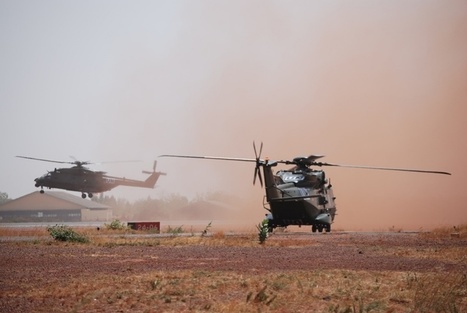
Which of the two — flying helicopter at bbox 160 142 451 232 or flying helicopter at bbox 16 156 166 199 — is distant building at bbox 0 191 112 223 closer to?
flying helicopter at bbox 16 156 166 199

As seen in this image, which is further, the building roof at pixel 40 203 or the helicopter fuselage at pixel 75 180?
the building roof at pixel 40 203

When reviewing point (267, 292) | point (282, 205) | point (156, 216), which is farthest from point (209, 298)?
point (156, 216)

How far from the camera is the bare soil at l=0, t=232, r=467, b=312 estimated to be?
17078 millimetres

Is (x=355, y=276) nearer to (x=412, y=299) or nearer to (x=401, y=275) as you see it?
(x=401, y=275)

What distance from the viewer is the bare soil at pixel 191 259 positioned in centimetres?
1708

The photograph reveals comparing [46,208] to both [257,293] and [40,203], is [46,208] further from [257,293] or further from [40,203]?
[257,293]

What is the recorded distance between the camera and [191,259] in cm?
2270

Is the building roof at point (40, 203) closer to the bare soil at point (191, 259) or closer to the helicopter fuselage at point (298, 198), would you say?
the helicopter fuselage at point (298, 198)

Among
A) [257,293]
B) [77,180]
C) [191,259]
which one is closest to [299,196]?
[191,259]

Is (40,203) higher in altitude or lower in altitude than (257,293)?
A: higher

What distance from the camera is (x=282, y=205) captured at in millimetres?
38906

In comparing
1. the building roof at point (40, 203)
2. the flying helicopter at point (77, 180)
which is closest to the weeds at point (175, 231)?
the flying helicopter at point (77, 180)

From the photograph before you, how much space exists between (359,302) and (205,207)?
4786 inches

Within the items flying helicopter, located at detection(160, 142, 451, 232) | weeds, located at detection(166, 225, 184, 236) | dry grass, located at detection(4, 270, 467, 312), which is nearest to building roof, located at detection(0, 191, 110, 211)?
weeds, located at detection(166, 225, 184, 236)
